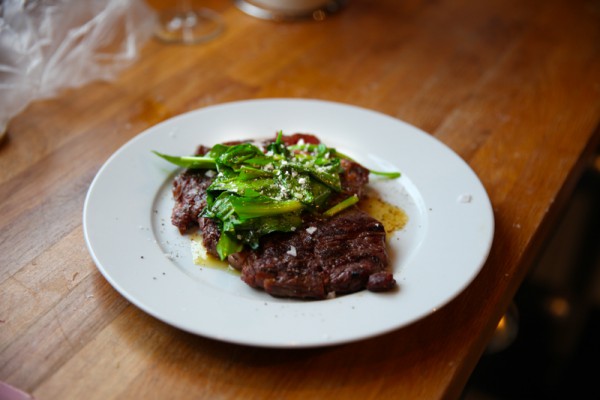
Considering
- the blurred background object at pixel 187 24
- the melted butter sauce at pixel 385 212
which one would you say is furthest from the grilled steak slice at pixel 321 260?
the blurred background object at pixel 187 24

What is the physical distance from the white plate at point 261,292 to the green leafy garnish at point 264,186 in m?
0.08

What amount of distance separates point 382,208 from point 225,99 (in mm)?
734

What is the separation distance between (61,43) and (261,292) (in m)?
1.24

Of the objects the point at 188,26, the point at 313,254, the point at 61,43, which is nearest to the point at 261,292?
the point at 313,254

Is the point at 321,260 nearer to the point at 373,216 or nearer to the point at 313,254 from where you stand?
the point at 313,254

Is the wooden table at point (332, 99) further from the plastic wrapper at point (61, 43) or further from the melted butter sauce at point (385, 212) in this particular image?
the melted butter sauce at point (385, 212)

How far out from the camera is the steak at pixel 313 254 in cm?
118

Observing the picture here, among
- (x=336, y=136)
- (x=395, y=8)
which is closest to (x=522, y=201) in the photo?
(x=336, y=136)

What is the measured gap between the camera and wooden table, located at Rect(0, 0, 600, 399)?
1091 millimetres

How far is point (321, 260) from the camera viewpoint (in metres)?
1.23

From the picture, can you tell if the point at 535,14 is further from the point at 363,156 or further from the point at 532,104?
the point at 363,156

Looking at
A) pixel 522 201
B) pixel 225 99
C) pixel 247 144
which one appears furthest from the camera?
pixel 225 99

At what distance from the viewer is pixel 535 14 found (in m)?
2.51

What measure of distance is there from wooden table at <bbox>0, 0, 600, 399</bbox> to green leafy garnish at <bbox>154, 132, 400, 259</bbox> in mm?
257
